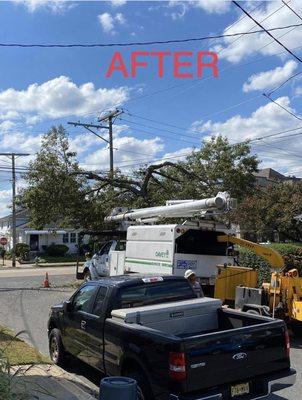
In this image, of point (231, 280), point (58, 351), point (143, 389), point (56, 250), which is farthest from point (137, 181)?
point (56, 250)

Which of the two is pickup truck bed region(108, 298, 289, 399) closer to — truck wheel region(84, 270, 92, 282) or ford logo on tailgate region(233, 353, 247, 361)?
ford logo on tailgate region(233, 353, 247, 361)

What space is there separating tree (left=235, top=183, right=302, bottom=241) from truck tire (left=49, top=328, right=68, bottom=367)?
21334 millimetres

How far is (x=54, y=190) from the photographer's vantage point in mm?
23562

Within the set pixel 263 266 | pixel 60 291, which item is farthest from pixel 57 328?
pixel 60 291

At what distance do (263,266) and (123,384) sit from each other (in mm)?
12960

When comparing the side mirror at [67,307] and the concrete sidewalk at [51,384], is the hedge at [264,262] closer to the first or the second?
the side mirror at [67,307]

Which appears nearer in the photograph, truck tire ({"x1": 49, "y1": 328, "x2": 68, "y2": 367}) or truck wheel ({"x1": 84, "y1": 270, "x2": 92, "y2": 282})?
truck tire ({"x1": 49, "y1": 328, "x2": 68, "y2": 367})

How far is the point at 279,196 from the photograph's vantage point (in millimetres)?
30125

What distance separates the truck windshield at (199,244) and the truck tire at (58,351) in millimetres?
5469

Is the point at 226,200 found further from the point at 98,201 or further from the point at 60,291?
the point at 98,201

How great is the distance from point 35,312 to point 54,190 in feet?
30.6

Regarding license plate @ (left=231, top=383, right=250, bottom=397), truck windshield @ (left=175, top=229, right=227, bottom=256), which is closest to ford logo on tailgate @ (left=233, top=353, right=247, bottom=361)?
license plate @ (left=231, top=383, right=250, bottom=397)

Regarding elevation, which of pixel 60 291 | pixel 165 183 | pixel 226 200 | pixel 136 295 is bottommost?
pixel 60 291

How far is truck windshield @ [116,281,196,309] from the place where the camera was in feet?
22.8
